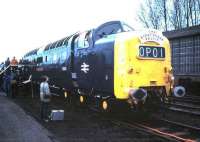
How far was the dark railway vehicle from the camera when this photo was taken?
29781 millimetres

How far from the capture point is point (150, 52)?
48.1 ft

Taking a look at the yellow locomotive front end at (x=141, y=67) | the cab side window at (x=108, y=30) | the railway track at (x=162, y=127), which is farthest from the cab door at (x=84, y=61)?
the yellow locomotive front end at (x=141, y=67)

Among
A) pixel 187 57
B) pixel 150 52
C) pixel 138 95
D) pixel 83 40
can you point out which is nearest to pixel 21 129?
pixel 138 95

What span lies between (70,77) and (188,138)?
8419 millimetres

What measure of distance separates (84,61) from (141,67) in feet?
11.5

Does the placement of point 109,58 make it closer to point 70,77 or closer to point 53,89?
point 70,77

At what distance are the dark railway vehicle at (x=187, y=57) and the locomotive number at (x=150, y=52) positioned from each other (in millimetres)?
14431

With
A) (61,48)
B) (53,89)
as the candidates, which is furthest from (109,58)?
(53,89)

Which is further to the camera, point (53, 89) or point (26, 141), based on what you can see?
point (53, 89)

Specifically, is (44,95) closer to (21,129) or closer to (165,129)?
(21,129)

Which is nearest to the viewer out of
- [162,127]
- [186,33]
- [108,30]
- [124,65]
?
[162,127]

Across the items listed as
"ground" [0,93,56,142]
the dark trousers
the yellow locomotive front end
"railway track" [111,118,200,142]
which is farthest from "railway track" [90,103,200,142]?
"ground" [0,93,56,142]

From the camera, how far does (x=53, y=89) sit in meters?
24.3

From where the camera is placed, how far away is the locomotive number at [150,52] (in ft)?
47.7
